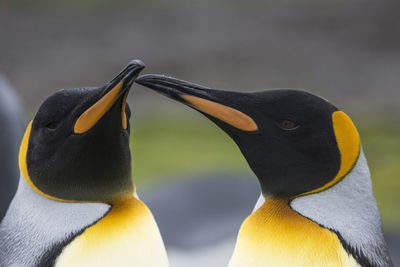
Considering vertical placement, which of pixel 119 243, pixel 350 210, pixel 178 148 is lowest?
pixel 178 148

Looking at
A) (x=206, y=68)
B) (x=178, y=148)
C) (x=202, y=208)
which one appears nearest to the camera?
(x=202, y=208)

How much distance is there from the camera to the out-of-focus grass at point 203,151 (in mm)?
4176

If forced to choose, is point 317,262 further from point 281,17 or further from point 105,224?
point 281,17

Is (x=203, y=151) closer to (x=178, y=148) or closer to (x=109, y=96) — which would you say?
(x=178, y=148)

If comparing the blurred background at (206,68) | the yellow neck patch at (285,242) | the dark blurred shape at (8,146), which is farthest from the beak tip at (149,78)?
the blurred background at (206,68)

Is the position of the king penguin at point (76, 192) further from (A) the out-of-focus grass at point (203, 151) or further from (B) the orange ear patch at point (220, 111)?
(A) the out-of-focus grass at point (203, 151)

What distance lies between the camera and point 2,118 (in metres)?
2.43

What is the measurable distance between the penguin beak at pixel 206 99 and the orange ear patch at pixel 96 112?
0.09 m

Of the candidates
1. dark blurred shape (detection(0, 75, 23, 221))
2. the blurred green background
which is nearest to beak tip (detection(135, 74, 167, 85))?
dark blurred shape (detection(0, 75, 23, 221))

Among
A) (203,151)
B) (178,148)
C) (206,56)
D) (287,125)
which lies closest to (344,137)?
(287,125)

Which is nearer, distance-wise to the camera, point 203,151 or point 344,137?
point 344,137

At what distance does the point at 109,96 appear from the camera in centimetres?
109

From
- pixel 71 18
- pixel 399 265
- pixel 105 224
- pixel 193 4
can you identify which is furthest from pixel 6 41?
pixel 105 224

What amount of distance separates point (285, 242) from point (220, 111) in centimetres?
29
